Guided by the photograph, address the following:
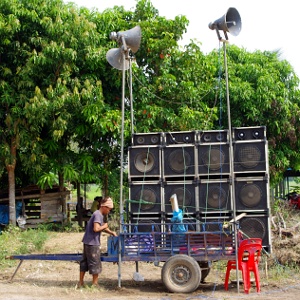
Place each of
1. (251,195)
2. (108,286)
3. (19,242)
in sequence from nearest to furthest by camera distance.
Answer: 1. (108,286)
2. (251,195)
3. (19,242)

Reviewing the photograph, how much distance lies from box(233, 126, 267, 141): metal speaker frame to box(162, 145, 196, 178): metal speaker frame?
0.82 metres

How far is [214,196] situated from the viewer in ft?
34.2

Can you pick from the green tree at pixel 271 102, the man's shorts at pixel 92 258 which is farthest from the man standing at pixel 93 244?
the green tree at pixel 271 102

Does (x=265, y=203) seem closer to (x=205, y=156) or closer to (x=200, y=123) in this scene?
(x=205, y=156)

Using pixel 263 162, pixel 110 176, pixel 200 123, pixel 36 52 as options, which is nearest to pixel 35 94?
pixel 36 52

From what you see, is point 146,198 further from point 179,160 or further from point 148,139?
point 148,139

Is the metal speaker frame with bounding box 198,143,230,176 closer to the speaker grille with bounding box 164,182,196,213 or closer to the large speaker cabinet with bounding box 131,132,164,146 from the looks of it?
the speaker grille with bounding box 164,182,196,213

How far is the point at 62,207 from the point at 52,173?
5.86 ft

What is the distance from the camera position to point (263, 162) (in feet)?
34.0

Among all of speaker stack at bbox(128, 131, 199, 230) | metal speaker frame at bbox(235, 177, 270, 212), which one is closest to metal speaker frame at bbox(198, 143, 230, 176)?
speaker stack at bbox(128, 131, 199, 230)

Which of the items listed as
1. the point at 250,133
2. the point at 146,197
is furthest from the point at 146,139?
the point at 250,133

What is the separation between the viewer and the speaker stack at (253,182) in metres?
10.2

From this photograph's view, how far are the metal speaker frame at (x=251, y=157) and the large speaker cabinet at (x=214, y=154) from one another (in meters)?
0.19

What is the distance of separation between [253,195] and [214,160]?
3.06ft
